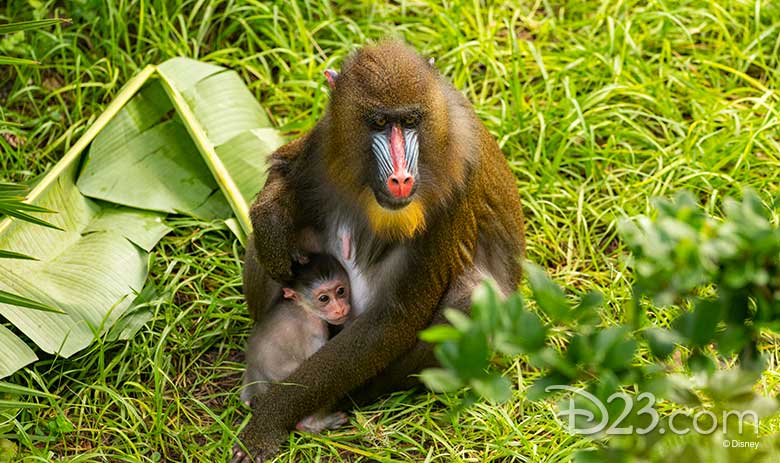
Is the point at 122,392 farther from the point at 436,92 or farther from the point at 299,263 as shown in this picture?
the point at 436,92

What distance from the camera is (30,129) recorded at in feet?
19.1

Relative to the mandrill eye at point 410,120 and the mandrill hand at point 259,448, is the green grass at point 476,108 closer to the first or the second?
the mandrill hand at point 259,448

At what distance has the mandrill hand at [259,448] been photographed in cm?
432

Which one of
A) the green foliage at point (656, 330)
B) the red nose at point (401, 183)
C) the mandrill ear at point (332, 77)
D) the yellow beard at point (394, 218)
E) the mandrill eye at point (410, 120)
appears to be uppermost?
the green foliage at point (656, 330)

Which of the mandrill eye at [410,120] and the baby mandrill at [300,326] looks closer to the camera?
the mandrill eye at [410,120]

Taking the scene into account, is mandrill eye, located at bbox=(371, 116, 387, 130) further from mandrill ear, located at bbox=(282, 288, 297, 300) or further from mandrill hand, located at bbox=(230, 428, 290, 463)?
mandrill hand, located at bbox=(230, 428, 290, 463)

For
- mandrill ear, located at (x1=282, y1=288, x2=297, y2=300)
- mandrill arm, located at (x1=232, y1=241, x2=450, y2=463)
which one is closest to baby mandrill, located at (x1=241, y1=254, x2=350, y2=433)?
mandrill ear, located at (x1=282, y1=288, x2=297, y2=300)

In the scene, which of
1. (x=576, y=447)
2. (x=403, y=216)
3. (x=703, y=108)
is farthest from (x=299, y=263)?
(x=703, y=108)

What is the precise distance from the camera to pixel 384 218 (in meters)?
3.97

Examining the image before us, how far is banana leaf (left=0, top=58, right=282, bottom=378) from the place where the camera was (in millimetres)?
4695

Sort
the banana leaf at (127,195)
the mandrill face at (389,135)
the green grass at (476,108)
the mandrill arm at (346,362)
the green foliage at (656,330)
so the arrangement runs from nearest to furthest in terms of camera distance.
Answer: the green foliage at (656,330) → the mandrill face at (389,135) → the mandrill arm at (346,362) → the green grass at (476,108) → the banana leaf at (127,195)

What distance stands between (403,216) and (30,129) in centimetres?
277

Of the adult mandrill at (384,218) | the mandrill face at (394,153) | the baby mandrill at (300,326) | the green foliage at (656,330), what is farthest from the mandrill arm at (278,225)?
the green foliage at (656,330)

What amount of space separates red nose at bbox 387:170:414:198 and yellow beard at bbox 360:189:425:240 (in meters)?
0.21
